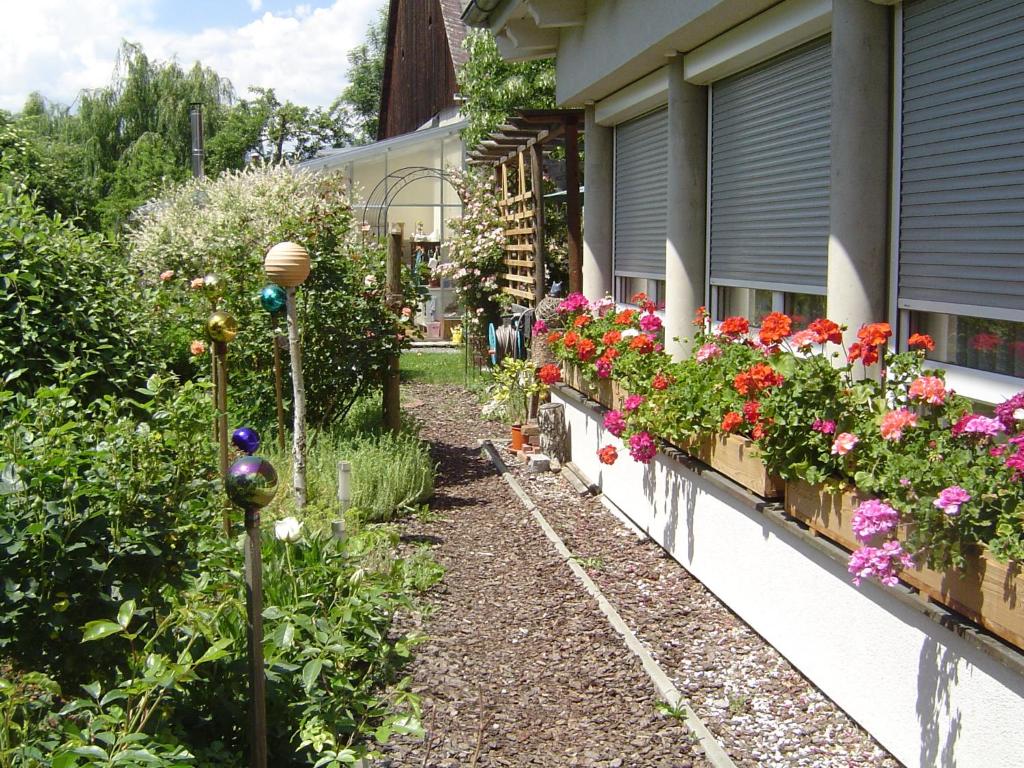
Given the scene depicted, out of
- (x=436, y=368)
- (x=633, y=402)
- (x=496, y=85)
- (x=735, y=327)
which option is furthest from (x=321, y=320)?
(x=496, y=85)

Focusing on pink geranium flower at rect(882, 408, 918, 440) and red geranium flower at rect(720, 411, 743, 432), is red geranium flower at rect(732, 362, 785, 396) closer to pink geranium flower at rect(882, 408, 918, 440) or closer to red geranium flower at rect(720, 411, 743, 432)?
red geranium flower at rect(720, 411, 743, 432)

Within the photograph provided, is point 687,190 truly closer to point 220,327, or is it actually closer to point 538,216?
point 220,327

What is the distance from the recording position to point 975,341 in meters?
4.27

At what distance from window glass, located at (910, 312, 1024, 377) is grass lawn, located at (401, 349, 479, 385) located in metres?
9.65

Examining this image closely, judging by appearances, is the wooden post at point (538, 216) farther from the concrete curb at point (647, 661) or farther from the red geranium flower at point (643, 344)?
the red geranium flower at point (643, 344)

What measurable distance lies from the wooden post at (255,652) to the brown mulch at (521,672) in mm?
822

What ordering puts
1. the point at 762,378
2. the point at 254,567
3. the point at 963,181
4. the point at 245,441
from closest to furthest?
the point at 254,567
the point at 245,441
the point at 963,181
the point at 762,378

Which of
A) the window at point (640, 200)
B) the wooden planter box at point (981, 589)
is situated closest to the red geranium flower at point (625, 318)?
the window at point (640, 200)

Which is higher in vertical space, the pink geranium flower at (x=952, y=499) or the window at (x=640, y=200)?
the window at (x=640, y=200)

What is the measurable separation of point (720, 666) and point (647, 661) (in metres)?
0.33

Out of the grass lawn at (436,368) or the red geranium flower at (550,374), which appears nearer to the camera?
the red geranium flower at (550,374)

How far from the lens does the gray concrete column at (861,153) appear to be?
4633mm

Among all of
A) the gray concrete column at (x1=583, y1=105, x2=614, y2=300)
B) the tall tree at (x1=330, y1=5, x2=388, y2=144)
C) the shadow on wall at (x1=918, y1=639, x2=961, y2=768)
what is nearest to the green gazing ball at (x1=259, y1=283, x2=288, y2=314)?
the shadow on wall at (x1=918, y1=639, x2=961, y2=768)

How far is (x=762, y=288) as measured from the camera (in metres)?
6.28
